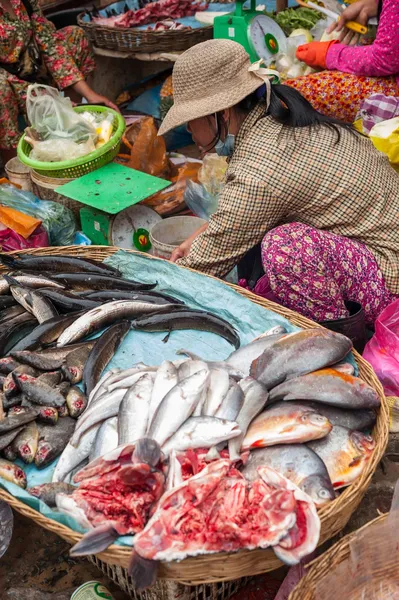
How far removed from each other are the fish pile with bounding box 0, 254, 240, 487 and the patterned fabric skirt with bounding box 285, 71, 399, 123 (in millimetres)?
2264

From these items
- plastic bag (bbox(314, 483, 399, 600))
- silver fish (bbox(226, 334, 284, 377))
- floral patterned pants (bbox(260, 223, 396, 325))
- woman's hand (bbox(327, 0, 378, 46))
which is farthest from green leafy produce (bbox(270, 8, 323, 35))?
plastic bag (bbox(314, 483, 399, 600))

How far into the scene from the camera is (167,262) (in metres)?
3.64

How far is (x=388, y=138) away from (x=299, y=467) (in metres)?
2.63

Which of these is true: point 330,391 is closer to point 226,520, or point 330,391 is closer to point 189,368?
point 189,368

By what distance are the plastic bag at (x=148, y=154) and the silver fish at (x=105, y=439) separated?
3.36m

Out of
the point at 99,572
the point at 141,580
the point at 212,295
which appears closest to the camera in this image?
the point at 141,580

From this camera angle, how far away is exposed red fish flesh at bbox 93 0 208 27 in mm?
6746

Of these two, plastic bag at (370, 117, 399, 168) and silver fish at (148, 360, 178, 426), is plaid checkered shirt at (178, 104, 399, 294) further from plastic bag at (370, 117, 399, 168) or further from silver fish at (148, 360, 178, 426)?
silver fish at (148, 360, 178, 426)

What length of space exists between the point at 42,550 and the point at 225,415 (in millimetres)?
1220

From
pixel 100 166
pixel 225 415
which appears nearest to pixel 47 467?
pixel 225 415

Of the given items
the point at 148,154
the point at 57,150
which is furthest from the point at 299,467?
the point at 148,154

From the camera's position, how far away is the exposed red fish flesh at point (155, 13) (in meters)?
6.75

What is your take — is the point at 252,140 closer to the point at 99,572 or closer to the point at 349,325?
the point at 349,325

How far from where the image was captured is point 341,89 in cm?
466
